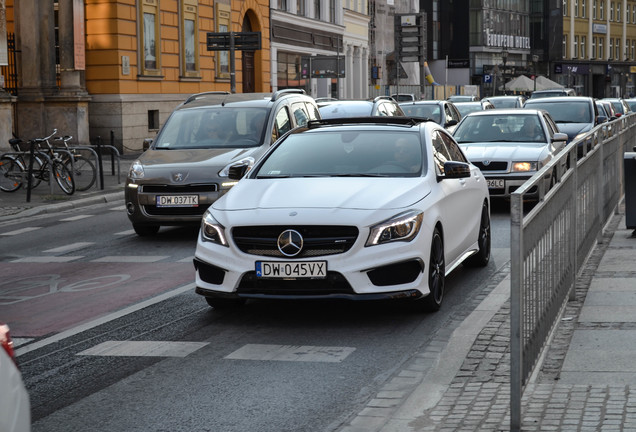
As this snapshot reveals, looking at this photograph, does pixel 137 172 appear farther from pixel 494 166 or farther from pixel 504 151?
pixel 504 151

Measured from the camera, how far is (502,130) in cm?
1898

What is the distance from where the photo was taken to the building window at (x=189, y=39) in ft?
128

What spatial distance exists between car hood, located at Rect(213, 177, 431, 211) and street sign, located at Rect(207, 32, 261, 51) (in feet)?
59.6

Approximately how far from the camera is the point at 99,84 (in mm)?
34156

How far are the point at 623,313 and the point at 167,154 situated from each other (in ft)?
26.5

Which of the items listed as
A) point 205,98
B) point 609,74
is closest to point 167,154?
point 205,98

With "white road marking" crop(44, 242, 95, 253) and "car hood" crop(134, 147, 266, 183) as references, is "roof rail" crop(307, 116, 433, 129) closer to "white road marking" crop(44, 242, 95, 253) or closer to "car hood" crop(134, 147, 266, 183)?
"car hood" crop(134, 147, 266, 183)

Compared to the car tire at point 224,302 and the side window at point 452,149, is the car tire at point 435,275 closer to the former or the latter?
the car tire at point 224,302

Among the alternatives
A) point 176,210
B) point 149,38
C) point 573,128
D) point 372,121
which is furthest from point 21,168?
point 149,38

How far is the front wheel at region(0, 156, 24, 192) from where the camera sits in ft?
71.2

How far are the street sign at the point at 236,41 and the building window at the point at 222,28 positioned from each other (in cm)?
1365

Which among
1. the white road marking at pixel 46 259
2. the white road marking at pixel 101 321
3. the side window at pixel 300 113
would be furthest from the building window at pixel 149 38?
the white road marking at pixel 101 321

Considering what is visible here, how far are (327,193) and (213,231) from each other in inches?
35.9

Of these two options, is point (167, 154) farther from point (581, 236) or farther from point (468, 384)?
point (468, 384)
